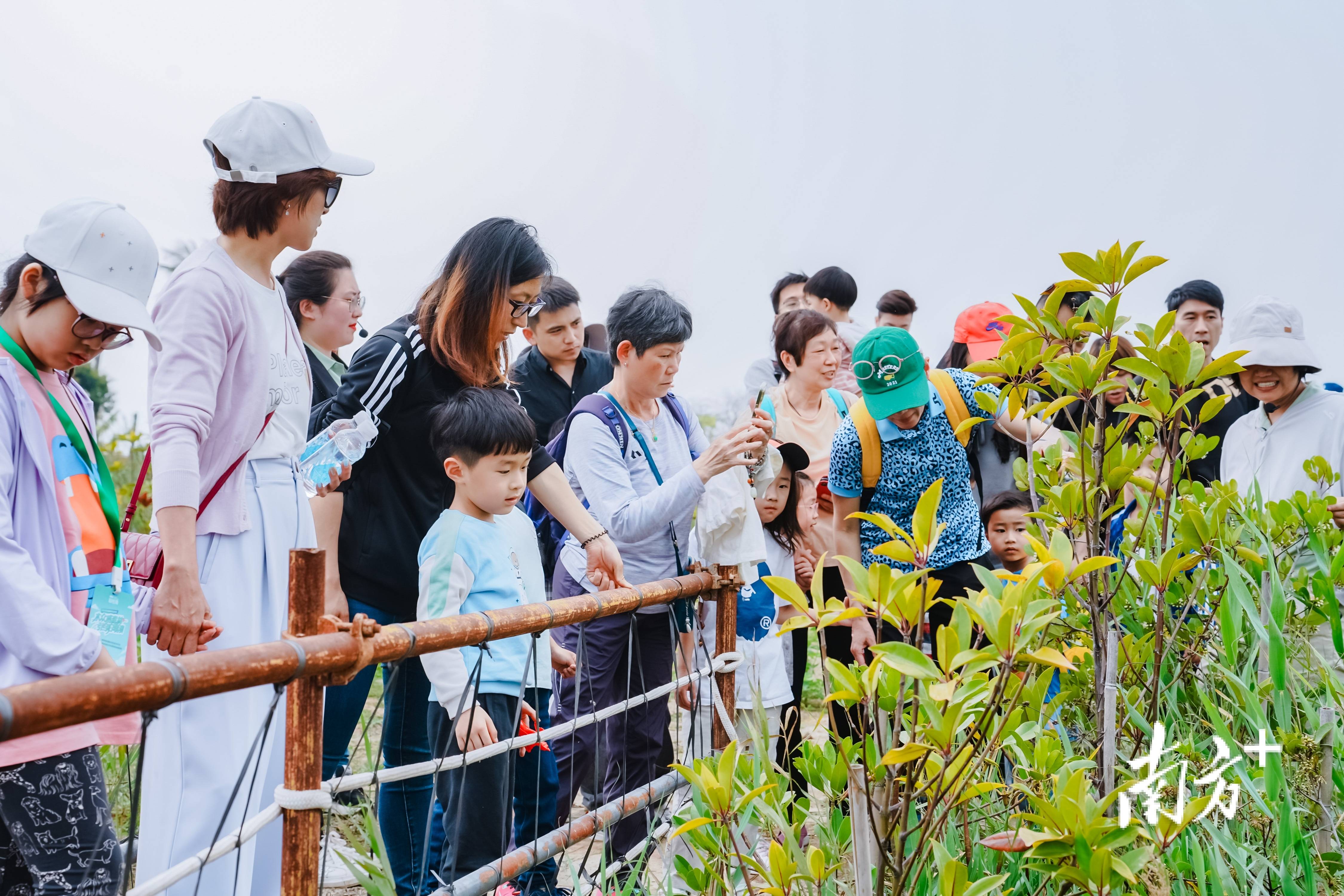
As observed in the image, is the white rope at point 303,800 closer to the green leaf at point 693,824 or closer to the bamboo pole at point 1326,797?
the green leaf at point 693,824

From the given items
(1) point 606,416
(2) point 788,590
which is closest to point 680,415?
(1) point 606,416

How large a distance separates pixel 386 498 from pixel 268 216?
71 centimetres

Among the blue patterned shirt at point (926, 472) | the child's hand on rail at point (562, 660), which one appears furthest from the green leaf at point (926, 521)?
the blue patterned shirt at point (926, 472)

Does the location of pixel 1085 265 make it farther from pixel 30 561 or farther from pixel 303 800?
pixel 30 561

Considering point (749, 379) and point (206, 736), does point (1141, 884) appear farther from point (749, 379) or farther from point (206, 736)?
point (749, 379)

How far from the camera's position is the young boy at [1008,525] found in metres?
3.40

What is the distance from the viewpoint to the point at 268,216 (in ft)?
6.52

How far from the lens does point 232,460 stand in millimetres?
1920

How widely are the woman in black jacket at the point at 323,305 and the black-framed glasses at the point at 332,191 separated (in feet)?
3.84

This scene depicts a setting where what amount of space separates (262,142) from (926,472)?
1.85m

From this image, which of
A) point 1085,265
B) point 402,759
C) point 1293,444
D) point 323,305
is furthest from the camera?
point 323,305

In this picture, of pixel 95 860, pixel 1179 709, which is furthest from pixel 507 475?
pixel 1179 709

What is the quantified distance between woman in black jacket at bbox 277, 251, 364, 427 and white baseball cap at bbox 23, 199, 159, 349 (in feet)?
4.78

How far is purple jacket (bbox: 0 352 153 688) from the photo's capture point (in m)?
1.42
